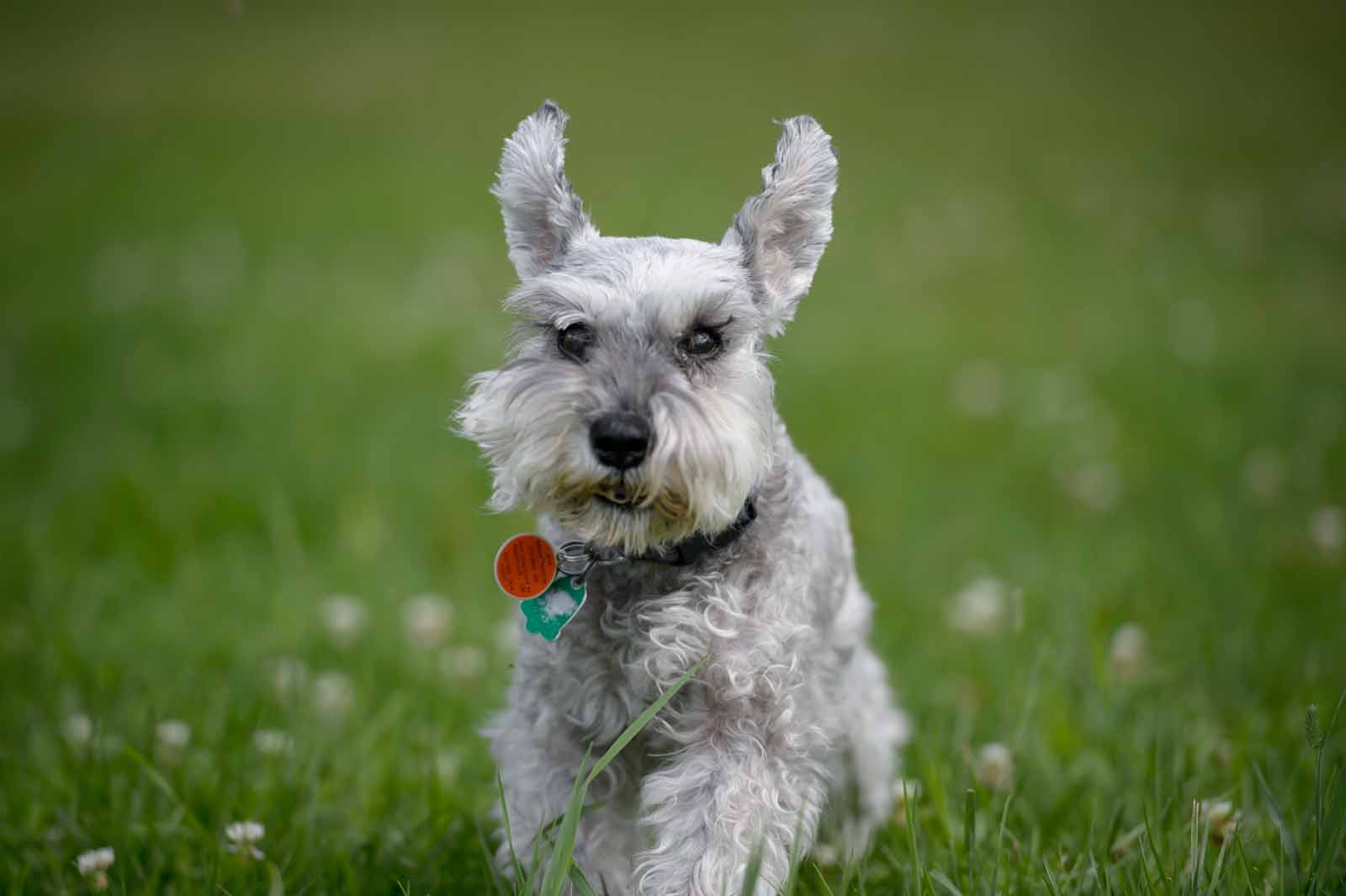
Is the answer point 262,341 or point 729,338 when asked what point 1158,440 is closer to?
point 729,338

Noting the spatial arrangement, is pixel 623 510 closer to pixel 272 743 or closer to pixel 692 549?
pixel 692 549

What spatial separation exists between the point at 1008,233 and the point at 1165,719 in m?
9.69

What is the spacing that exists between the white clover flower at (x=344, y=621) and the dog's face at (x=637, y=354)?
2.68 metres

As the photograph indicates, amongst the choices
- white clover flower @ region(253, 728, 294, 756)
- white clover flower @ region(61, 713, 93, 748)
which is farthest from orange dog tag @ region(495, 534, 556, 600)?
white clover flower @ region(61, 713, 93, 748)

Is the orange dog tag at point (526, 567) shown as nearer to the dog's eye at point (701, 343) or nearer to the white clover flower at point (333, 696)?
the dog's eye at point (701, 343)

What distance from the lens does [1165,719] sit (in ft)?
16.0

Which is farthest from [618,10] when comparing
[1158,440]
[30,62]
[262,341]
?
→ [1158,440]

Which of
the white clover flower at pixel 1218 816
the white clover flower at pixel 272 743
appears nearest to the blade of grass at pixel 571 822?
the white clover flower at pixel 1218 816

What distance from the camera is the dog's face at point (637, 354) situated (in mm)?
3098

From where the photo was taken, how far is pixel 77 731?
4.68 metres

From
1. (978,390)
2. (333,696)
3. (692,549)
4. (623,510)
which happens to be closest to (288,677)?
(333,696)

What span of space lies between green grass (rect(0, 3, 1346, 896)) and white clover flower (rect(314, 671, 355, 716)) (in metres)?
0.02

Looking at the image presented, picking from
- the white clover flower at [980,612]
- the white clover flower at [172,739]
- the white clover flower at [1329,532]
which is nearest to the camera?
the white clover flower at [172,739]

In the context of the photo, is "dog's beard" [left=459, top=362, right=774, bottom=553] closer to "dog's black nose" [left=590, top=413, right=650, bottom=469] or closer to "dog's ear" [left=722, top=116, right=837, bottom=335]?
"dog's black nose" [left=590, top=413, right=650, bottom=469]
